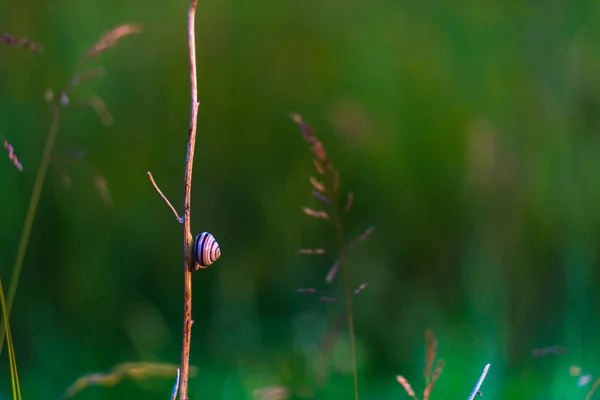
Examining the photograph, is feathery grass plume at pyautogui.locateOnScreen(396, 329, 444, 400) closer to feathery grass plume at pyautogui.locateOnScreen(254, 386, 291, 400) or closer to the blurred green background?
feathery grass plume at pyautogui.locateOnScreen(254, 386, 291, 400)

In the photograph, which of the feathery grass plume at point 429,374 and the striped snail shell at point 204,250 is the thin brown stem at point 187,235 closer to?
the striped snail shell at point 204,250

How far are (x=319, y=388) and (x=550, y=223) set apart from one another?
120cm

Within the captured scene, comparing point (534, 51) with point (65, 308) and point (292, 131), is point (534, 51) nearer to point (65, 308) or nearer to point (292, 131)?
point (292, 131)

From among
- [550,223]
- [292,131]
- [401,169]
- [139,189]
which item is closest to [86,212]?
[139,189]

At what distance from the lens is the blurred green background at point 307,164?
2062 mm

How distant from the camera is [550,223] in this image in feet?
7.63

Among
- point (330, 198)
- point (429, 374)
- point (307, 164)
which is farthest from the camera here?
point (307, 164)

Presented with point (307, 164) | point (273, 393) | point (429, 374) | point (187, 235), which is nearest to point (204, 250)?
point (187, 235)

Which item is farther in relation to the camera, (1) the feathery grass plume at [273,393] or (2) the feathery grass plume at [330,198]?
(1) the feathery grass plume at [273,393]

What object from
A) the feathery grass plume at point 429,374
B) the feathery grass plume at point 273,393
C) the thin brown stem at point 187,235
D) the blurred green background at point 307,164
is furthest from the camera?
the blurred green background at point 307,164

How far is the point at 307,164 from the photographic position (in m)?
2.34

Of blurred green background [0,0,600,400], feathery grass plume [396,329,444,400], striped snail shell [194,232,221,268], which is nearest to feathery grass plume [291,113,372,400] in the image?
feathery grass plume [396,329,444,400]

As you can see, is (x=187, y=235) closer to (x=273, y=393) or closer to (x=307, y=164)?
(x=273, y=393)

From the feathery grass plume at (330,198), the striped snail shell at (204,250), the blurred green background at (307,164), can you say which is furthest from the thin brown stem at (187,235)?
the blurred green background at (307,164)
